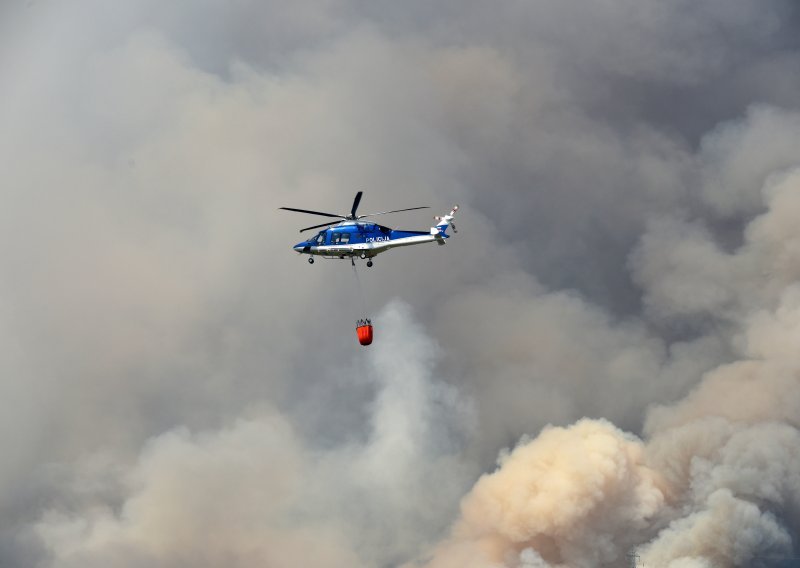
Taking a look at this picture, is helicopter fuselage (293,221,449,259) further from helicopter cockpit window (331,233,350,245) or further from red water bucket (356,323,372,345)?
red water bucket (356,323,372,345)

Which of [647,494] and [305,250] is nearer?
[305,250]

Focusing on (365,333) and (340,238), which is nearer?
(340,238)

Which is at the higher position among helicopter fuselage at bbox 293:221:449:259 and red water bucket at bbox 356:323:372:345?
helicopter fuselage at bbox 293:221:449:259

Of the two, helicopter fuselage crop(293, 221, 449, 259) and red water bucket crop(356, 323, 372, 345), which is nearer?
helicopter fuselage crop(293, 221, 449, 259)

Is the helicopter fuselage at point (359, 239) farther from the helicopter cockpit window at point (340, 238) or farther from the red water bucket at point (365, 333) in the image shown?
the red water bucket at point (365, 333)

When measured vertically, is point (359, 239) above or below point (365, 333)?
above

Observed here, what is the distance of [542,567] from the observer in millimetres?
145625

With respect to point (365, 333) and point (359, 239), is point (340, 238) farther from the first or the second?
point (365, 333)

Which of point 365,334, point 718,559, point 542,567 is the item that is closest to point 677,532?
point 718,559

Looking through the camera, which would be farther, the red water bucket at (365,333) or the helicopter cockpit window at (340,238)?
the red water bucket at (365,333)

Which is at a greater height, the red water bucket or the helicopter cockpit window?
the helicopter cockpit window

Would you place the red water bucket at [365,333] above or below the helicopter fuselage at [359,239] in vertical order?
below

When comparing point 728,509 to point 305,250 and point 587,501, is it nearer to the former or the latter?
point 587,501

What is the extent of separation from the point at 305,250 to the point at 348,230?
5.21 meters
